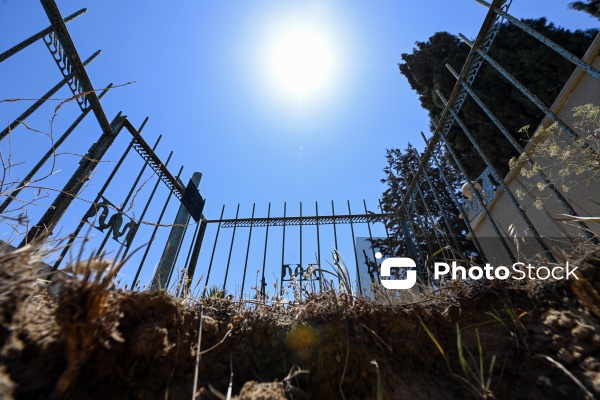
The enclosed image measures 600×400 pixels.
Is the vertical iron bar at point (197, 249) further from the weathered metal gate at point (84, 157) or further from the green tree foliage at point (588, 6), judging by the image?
the green tree foliage at point (588, 6)

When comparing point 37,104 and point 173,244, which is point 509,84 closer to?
point 173,244

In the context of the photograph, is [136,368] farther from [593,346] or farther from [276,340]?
[593,346]

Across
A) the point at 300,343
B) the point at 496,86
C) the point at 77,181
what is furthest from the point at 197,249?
the point at 496,86

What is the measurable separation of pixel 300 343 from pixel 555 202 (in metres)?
4.38

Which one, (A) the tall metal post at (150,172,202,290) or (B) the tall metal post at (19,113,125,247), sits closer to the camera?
(B) the tall metal post at (19,113,125,247)

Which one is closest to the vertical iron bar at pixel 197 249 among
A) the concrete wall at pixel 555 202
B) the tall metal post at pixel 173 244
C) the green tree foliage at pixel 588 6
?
the tall metal post at pixel 173 244

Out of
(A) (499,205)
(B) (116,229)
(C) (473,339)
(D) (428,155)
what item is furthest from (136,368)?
(A) (499,205)

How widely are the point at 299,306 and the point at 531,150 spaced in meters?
4.15

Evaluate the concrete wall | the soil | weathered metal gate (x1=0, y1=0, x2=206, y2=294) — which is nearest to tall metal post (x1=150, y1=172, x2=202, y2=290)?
weathered metal gate (x1=0, y1=0, x2=206, y2=294)

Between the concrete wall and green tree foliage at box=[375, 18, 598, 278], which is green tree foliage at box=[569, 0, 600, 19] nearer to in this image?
green tree foliage at box=[375, 18, 598, 278]

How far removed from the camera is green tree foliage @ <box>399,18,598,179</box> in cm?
711

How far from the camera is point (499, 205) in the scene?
16.1 feet

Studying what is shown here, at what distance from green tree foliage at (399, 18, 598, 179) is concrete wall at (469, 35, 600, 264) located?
2.89m

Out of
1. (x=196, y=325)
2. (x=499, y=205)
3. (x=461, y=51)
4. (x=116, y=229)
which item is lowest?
(x=196, y=325)
